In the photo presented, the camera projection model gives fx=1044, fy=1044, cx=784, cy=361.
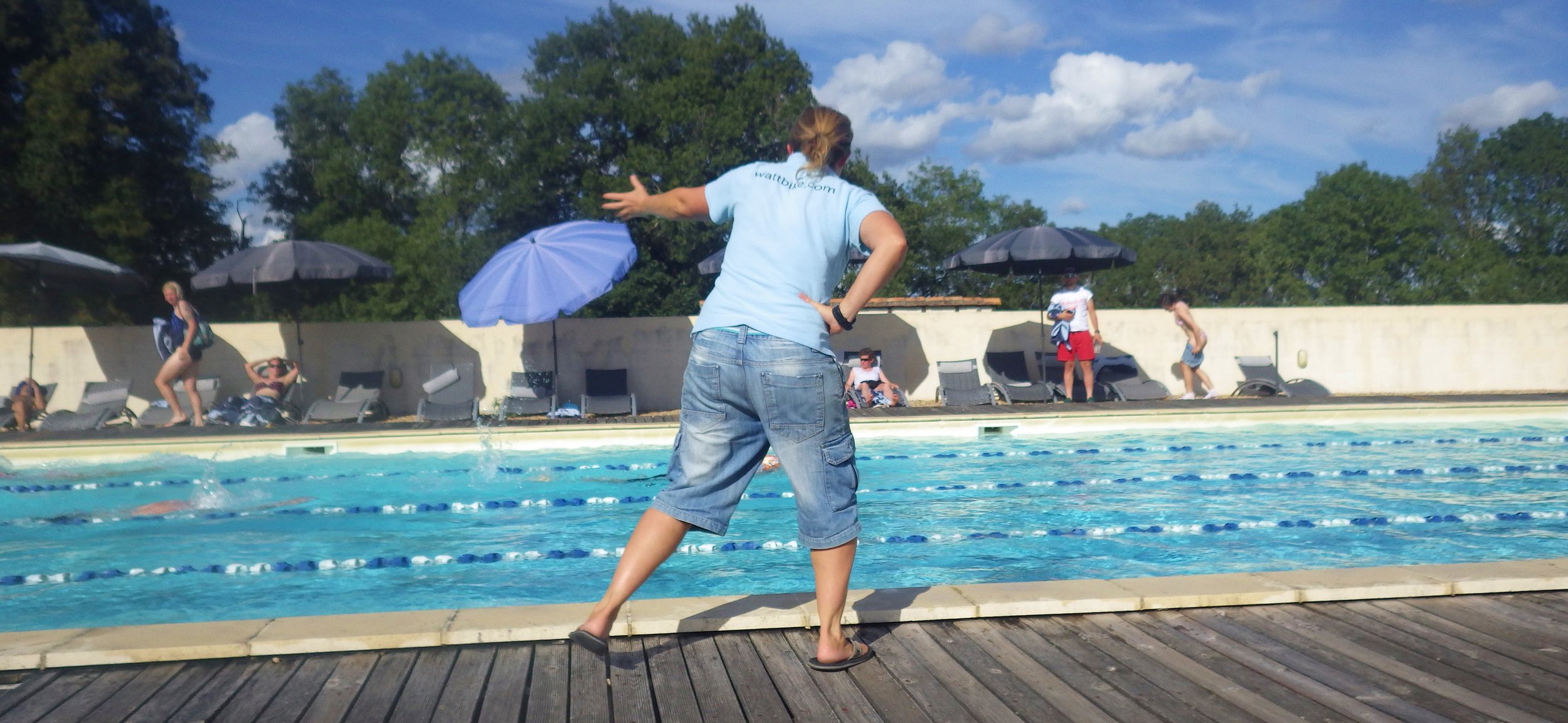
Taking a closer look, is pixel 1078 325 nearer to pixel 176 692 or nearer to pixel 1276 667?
pixel 1276 667

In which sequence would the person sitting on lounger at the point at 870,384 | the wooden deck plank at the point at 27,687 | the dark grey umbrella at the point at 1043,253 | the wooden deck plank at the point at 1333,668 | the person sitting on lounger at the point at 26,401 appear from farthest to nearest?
the dark grey umbrella at the point at 1043,253 → the person sitting on lounger at the point at 870,384 → the person sitting on lounger at the point at 26,401 → the wooden deck plank at the point at 27,687 → the wooden deck plank at the point at 1333,668

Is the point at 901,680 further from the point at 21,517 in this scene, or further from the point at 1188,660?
the point at 21,517

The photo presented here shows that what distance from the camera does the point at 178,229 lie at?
2416cm

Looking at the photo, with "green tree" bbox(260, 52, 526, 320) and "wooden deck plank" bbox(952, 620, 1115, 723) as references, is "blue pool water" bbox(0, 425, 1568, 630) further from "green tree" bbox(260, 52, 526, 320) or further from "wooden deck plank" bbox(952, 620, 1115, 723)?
"green tree" bbox(260, 52, 526, 320)

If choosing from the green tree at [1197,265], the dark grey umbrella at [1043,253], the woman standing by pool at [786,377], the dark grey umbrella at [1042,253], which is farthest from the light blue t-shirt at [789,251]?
the green tree at [1197,265]

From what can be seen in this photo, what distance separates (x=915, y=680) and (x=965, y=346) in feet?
37.6

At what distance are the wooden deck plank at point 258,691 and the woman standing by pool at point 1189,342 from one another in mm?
11479

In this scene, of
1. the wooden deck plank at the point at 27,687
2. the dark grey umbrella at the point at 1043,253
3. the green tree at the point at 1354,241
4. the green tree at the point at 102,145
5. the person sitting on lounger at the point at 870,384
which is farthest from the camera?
the green tree at the point at 1354,241

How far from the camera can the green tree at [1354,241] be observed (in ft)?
149

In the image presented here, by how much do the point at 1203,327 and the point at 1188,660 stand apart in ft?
39.8

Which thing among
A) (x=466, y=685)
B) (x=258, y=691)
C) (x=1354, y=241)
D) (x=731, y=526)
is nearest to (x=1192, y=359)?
(x=731, y=526)

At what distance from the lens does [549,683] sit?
7.84ft

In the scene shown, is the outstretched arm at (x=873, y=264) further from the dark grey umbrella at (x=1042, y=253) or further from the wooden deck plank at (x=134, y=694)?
the dark grey umbrella at (x=1042, y=253)

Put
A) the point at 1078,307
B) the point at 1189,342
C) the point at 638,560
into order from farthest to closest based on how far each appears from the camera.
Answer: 1. the point at 1189,342
2. the point at 1078,307
3. the point at 638,560
